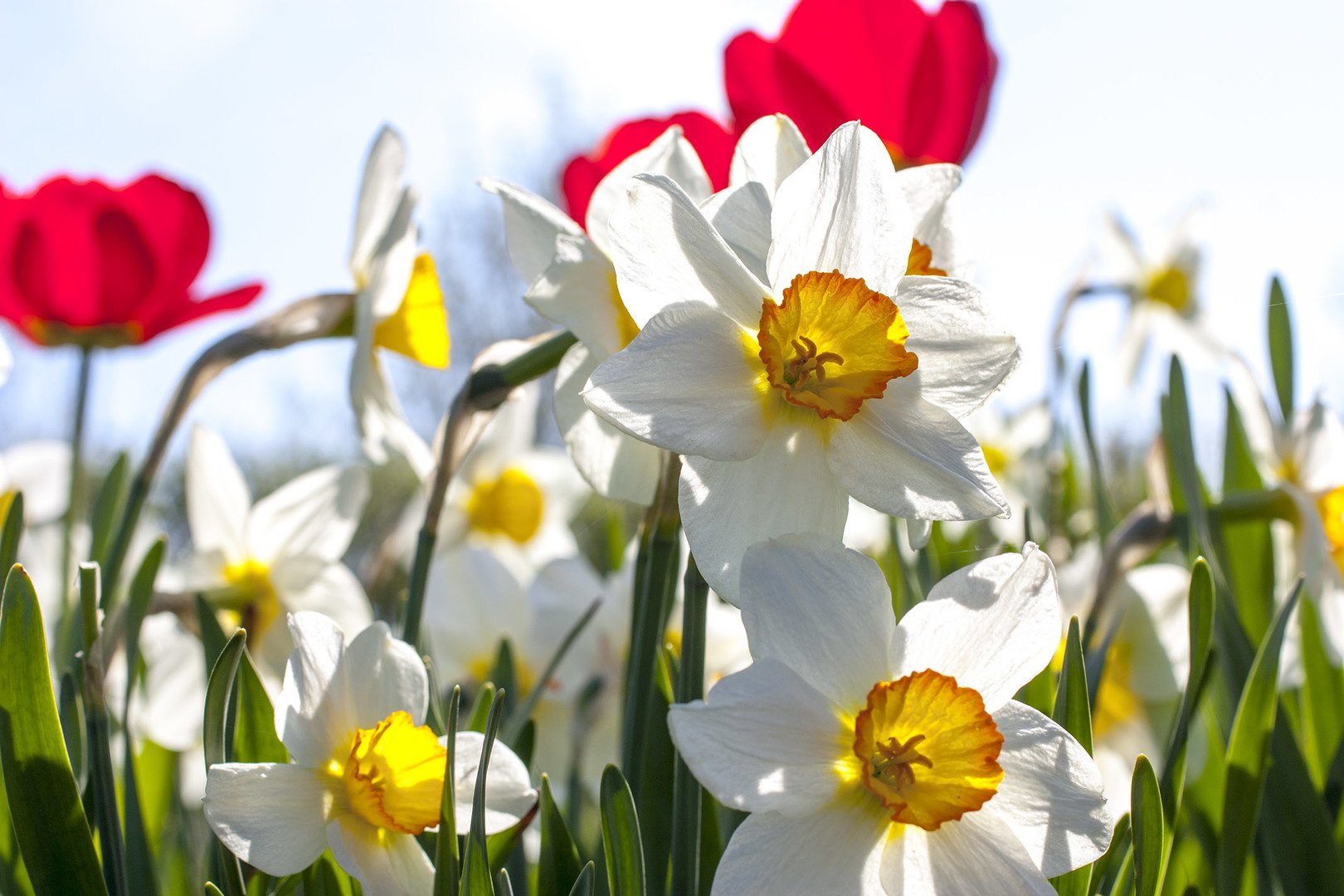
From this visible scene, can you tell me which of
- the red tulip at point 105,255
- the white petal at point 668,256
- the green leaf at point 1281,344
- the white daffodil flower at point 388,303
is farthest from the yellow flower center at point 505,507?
the white petal at point 668,256

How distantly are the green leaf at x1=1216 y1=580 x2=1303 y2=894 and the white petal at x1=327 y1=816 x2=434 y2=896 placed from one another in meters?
0.47

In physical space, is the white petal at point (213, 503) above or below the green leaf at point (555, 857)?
above

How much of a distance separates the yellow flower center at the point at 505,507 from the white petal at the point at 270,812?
117 cm

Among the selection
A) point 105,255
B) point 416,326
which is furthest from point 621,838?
point 105,255

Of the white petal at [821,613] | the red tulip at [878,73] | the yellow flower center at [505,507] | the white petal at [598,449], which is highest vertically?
the red tulip at [878,73]

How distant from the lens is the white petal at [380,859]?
1.60 feet

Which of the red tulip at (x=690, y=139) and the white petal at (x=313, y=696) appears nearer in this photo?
the white petal at (x=313, y=696)

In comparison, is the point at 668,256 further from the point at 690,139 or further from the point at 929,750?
the point at 690,139

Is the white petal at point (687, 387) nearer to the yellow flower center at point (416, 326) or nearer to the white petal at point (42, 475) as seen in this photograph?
the yellow flower center at point (416, 326)

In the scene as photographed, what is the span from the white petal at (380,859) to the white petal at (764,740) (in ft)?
0.60

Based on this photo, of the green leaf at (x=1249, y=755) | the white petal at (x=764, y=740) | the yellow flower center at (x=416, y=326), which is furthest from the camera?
the yellow flower center at (x=416, y=326)

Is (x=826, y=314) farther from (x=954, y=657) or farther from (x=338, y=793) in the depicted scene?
(x=338, y=793)

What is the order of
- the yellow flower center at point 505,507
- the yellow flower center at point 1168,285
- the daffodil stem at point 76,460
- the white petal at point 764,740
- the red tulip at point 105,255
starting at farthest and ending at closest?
1. the yellow flower center at point 1168,285
2. the yellow flower center at point 505,507
3. the red tulip at point 105,255
4. the daffodil stem at point 76,460
5. the white petal at point 764,740

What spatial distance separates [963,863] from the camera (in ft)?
1.42
